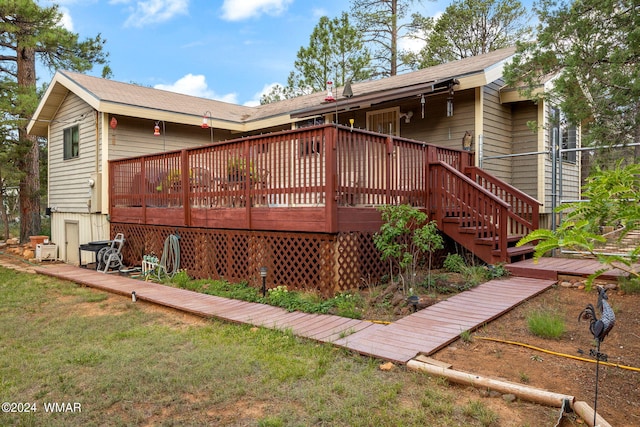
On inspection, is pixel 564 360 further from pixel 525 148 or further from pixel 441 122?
pixel 525 148

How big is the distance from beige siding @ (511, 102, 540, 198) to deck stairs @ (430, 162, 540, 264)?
1.95 m

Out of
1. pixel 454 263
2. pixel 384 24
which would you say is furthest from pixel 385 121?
pixel 384 24

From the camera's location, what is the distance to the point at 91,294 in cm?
655

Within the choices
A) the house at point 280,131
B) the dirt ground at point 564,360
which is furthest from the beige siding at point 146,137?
the dirt ground at point 564,360

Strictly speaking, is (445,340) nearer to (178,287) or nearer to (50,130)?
(178,287)

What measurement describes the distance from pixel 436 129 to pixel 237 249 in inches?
198

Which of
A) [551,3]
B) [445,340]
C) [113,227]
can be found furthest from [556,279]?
[113,227]

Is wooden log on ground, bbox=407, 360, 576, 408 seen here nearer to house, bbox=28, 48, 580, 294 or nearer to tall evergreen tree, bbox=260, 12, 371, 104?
house, bbox=28, 48, 580, 294

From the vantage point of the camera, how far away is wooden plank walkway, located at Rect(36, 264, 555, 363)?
145 inches

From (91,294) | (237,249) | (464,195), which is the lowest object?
(91,294)

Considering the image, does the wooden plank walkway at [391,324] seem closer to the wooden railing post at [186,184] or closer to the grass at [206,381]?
the grass at [206,381]

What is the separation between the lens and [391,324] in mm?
4273

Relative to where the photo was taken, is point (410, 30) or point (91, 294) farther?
point (410, 30)

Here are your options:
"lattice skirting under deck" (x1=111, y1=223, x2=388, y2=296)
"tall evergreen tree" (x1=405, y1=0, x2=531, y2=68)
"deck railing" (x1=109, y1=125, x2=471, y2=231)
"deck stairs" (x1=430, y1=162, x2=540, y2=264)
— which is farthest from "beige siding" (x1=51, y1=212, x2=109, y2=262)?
"tall evergreen tree" (x1=405, y1=0, x2=531, y2=68)
